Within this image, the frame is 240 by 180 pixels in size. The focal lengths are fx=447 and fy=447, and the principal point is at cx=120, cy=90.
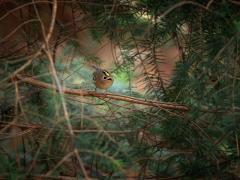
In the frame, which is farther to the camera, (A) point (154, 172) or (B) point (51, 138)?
(A) point (154, 172)

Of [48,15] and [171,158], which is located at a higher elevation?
[48,15]

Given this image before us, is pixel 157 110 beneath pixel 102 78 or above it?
beneath

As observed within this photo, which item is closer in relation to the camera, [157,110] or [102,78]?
[157,110]

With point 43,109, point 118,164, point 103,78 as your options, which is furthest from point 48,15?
point 118,164

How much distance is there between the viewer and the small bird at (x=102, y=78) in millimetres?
2201

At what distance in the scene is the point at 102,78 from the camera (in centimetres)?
226

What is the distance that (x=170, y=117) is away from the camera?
1.77 metres

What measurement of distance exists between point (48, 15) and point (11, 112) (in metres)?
0.70

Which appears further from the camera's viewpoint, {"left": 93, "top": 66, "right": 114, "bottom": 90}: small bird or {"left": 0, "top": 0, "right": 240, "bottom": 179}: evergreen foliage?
{"left": 93, "top": 66, "right": 114, "bottom": 90}: small bird

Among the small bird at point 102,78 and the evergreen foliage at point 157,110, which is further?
the small bird at point 102,78

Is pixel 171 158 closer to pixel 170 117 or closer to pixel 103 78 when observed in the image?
pixel 170 117

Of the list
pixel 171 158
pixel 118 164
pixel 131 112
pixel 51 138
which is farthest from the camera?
pixel 131 112

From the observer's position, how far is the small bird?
2.20m

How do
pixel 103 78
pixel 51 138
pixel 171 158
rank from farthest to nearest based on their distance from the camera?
1. pixel 103 78
2. pixel 171 158
3. pixel 51 138
